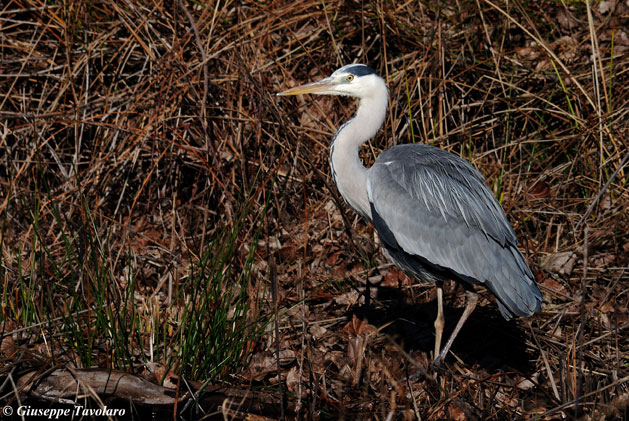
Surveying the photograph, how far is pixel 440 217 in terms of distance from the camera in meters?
4.00

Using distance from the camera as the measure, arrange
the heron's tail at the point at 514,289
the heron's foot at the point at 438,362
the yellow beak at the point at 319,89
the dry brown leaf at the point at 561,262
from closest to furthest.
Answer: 1. the heron's tail at the point at 514,289
2. the heron's foot at the point at 438,362
3. the yellow beak at the point at 319,89
4. the dry brown leaf at the point at 561,262

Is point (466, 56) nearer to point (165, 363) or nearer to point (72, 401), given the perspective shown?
point (165, 363)

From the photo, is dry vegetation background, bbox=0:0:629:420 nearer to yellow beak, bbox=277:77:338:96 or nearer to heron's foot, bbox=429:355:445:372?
heron's foot, bbox=429:355:445:372

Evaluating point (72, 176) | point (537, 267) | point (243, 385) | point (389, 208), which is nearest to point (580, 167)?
point (537, 267)

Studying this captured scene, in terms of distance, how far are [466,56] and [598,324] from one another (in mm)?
2409

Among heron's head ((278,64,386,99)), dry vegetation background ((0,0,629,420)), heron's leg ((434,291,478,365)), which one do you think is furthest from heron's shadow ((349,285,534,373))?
heron's head ((278,64,386,99))

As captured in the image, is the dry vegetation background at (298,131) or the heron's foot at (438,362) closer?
the heron's foot at (438,362)

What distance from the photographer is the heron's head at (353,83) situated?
4.28m

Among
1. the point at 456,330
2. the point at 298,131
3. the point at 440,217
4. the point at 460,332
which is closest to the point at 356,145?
the point at 440,217

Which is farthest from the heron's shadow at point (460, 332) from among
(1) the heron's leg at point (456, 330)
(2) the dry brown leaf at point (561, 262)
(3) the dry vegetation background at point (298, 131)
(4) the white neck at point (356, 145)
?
(4) the white neck at point (356, 145)

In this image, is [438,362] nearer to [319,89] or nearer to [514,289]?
[514,289]

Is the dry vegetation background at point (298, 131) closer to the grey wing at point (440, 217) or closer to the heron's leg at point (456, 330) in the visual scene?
the heron's leg at point (456, 330)

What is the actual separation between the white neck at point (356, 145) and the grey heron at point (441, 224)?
0.01 m

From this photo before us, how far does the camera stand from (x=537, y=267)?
4.68 metres
